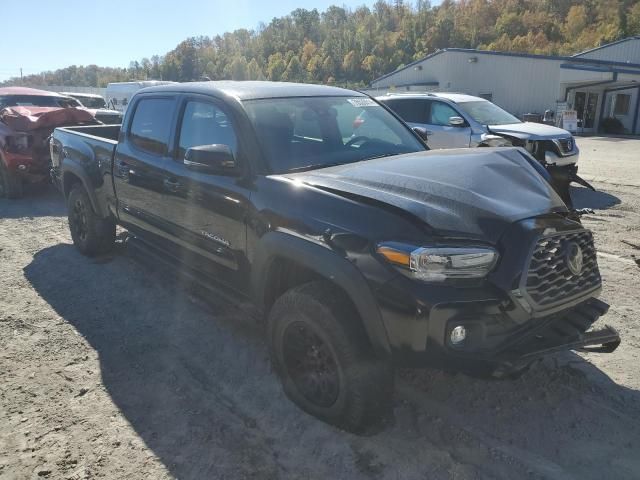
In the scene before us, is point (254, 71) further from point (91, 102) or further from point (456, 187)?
point (456, 187)

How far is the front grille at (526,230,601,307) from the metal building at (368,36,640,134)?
2931 cm

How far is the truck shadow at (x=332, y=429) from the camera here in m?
2.63

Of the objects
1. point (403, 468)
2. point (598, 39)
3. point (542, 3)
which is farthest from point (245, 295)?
point (542, 3)

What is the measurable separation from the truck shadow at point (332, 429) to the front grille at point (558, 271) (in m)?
0.81

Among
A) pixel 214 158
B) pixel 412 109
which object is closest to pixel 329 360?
pixel 214 158

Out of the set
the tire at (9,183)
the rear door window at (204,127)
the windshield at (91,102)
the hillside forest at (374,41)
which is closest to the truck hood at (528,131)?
the rear door window at (204,127)

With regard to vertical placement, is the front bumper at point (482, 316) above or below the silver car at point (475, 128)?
below

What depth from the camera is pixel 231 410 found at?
311cm

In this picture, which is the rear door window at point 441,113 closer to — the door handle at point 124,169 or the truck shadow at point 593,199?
the truck shadow at point 593,199

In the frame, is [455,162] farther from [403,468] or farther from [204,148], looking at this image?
[403,468]

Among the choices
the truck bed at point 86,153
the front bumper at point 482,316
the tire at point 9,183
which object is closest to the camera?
the front bumper at point 482,316

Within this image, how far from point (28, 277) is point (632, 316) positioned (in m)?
5.61

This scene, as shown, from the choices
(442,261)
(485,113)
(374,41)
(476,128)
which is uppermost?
(374,41)

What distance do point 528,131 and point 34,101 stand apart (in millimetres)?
10279
